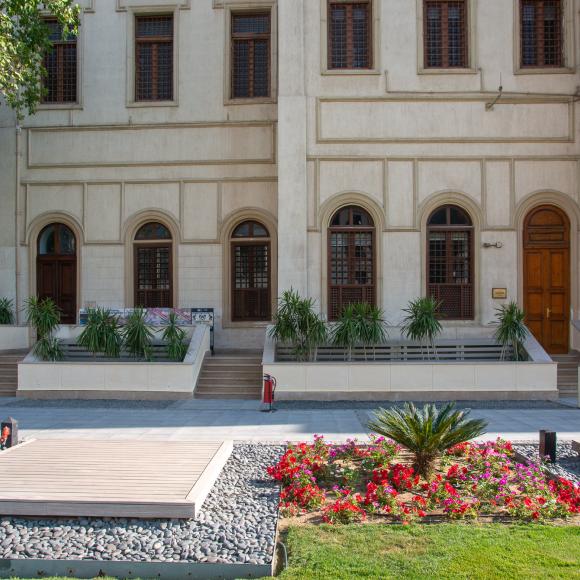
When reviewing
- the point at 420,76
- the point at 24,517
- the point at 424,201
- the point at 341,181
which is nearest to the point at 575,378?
the point at 424,201

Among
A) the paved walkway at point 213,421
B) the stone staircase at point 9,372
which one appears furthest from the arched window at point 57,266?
the paved walkway at point 213,421

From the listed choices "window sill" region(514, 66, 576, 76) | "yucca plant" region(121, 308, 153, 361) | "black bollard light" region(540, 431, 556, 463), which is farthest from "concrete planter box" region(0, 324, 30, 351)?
"window sill" region(514, 66, 576, 76)

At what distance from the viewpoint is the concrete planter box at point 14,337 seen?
58.2 feet

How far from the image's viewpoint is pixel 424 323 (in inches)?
608

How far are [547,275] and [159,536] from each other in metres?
14.7

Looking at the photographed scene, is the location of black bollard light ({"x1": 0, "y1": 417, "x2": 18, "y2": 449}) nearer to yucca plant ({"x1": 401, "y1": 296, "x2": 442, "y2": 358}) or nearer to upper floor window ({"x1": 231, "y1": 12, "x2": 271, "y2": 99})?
yucca plant ({"x1": 401, "y1": 296, "x2": 442, "y2": 358})

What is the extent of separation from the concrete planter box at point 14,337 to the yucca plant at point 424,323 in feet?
35.9

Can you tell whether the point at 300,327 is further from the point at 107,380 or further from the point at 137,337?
the point at 107,380

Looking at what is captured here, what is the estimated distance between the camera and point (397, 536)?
554 cm

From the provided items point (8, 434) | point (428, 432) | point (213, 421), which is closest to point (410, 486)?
point (428, 432)

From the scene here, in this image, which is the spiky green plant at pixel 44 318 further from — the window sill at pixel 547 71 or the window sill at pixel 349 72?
the window sill at pixel 547 71

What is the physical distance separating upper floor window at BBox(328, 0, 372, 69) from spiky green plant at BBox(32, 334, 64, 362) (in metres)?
10.6

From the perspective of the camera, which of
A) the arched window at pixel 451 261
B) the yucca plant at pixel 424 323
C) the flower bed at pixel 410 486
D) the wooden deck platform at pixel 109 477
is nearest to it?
the wooden deck platform at pixel 109 477

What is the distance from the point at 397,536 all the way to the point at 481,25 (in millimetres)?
15715
